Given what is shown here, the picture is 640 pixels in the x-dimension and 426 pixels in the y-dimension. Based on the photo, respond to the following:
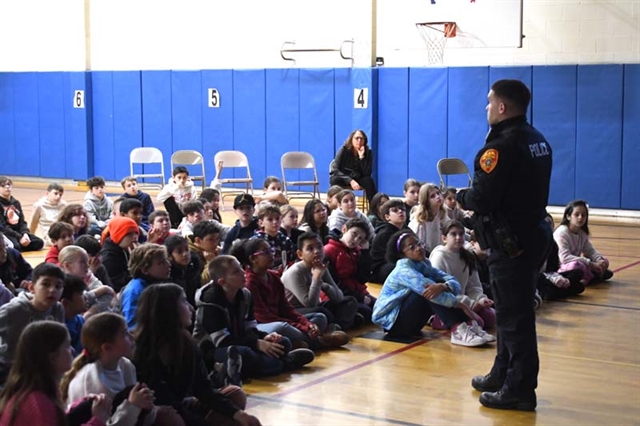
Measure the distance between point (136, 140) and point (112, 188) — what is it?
107cm

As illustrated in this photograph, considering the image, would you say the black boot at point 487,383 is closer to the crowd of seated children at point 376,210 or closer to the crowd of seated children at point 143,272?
the crowd of seated children at point 143,272

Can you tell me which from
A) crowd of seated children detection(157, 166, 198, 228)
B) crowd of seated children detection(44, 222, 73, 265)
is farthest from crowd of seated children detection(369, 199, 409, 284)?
crowd of seated children detection(157, 166, 198, 228)

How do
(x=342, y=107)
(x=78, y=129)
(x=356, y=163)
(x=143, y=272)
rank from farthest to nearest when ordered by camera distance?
(x=78, y=129) → (x=342, y=107) → (x=356, y=163) → (x=143, y=272)

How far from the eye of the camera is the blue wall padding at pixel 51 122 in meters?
19.8

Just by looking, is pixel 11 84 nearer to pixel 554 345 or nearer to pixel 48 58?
pixel 48 58

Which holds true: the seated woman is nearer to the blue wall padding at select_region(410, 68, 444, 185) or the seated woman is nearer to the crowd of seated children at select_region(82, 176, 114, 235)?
the blue wall padding at select_region(410, 68, 444, 185)

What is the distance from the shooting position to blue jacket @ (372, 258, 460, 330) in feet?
23.5

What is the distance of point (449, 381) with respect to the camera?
20.1 feet

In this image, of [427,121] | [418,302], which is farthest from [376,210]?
[427,121]

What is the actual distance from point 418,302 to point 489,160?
215 cm

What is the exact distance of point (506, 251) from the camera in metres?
5.33

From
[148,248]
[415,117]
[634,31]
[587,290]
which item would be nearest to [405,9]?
[415,117]

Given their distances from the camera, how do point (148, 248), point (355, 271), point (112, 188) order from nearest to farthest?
point (148, 248), point (355, 271), point (112, 188)

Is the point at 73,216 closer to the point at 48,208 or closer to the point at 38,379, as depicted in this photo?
the point at 48,208
